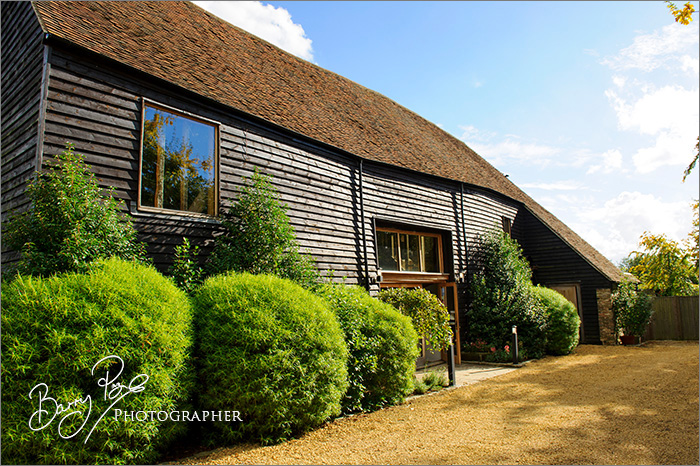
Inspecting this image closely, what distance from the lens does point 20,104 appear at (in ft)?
21.7

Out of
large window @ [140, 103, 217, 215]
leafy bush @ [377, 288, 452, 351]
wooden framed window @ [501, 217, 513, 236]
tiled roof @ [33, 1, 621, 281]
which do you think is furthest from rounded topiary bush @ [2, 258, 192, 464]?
wooden framed window @ [501, 217, 513, 236]

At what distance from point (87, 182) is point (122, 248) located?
37.4 inches

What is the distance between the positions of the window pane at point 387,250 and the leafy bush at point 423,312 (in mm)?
1469

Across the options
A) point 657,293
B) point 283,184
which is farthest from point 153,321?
point 657,293

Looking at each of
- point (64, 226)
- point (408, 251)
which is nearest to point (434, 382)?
point (408, 251)

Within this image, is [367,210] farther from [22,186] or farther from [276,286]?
[22,186]

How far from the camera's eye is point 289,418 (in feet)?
17.2

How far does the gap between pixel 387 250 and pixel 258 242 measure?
4.94 meters

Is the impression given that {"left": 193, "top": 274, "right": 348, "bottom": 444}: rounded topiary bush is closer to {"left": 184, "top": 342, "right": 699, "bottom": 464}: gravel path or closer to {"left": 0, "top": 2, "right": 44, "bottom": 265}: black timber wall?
{"left": 184, "top": 342, "right": 699, "bottom": 464}: gravel path

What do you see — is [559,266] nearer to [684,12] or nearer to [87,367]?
[684,12]

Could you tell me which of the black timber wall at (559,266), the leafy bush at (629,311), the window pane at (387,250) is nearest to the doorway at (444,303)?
the window pane at (387,250)

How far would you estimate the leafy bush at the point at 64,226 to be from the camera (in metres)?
5.11

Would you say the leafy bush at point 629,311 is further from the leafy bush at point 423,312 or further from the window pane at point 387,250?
the leafy bush at point 423,312

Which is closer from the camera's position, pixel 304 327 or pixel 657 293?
pixel 304 327
